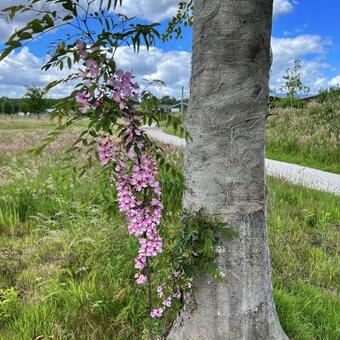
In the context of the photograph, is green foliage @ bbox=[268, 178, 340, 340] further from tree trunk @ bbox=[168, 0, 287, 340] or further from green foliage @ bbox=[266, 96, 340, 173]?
green foliage @ bbox=[266, 96, 340, 173]

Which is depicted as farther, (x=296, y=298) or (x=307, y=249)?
Result: (x=307, y=249)

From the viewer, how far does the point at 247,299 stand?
2764mm

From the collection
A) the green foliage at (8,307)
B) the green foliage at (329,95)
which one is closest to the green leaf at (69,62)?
the green foliage at (8,307)

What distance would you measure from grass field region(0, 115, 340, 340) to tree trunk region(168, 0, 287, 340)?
32cm

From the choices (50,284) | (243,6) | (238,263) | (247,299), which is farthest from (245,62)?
(50,284)

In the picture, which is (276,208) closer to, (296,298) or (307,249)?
(307,249)

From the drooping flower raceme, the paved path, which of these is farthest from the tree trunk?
the paved path

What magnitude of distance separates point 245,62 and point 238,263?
49.5 inches

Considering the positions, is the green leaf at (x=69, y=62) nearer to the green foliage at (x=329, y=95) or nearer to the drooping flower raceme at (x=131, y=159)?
the drooping flower raceme at (x=131, y=159)

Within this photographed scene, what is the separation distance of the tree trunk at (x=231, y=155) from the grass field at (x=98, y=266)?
319 mm

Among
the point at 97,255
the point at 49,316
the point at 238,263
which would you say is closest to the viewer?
the point at 238,263

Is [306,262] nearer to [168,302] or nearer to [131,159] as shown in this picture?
[168,302]

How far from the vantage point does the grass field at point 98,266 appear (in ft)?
10.2

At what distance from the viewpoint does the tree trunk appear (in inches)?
99.9
